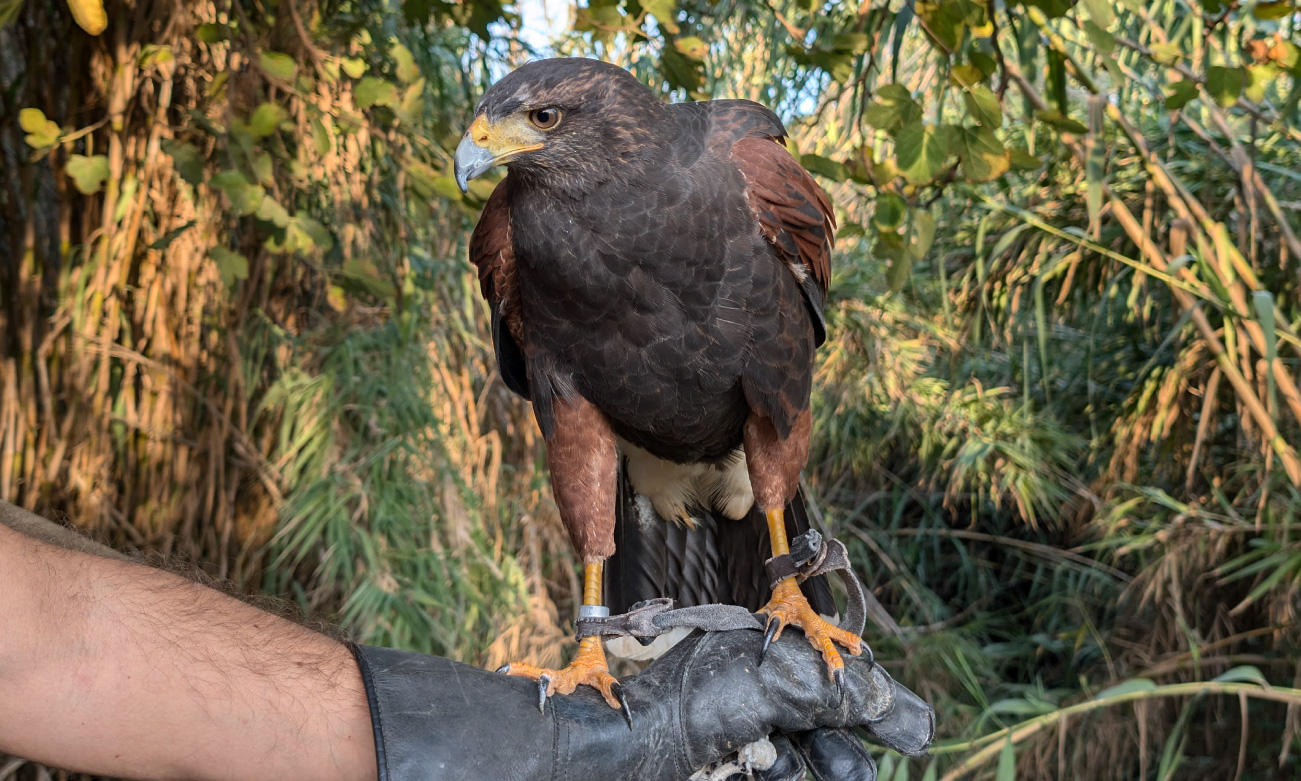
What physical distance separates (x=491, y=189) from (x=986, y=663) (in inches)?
135

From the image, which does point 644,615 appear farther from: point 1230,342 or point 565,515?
point 1230,342

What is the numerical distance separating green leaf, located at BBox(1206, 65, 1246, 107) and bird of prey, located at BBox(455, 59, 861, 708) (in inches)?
39.1

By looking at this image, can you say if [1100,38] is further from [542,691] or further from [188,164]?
[188,164]

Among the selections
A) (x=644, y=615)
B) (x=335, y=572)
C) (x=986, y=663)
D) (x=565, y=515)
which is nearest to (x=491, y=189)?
(x=565, y=515)

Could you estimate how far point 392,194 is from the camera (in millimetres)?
3434

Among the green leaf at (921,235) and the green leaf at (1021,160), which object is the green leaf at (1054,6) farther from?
the green leaf at (921,235)

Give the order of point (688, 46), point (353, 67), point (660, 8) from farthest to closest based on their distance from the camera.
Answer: point (353, 67), point (688, 46), point (660, 8)

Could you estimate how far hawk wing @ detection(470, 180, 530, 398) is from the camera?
2027 mm

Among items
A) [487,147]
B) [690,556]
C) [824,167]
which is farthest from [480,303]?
[487,147]

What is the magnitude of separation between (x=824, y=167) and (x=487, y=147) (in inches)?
31.9

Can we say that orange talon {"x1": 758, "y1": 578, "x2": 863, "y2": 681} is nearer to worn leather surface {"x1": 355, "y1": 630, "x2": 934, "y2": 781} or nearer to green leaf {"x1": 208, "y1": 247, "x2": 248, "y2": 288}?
worn leather surface {"x1": 355, "y1": 630, "x2": 934, "y2": 781}

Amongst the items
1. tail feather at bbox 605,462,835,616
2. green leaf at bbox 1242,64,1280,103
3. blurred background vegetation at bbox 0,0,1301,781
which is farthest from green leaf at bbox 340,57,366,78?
green leaf at bbox 1242,64,1280,103

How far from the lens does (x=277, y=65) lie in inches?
86.7

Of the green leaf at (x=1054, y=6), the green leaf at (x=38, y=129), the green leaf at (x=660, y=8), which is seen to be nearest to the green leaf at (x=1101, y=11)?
the green leaf at (x=1054, y=6)
